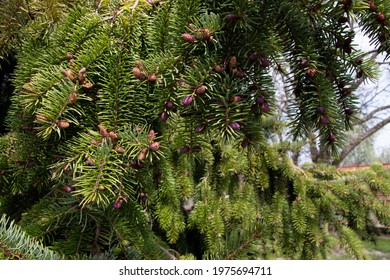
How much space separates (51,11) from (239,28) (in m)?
0.30

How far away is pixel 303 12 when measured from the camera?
37cm

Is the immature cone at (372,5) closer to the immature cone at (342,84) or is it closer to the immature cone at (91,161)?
the immature cone at (342,84)

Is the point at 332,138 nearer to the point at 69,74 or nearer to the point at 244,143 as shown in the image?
the point at 244,143

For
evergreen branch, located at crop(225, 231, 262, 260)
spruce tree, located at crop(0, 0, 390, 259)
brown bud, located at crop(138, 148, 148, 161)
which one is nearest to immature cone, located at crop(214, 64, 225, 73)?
spruce tree, located at crop(0, 0, 390, 259)

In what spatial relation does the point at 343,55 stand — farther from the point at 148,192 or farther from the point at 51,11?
the point at 51,11

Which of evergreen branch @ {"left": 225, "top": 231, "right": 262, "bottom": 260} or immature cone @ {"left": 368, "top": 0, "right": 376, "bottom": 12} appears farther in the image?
evergreen branch @ {"left": 225, "top": 231, "right": 262, "bottom": 260}

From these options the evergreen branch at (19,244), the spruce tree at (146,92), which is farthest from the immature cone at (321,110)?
the evergreen branch at (19,244)

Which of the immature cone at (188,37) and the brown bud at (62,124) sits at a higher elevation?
the immature cone at (188,37)

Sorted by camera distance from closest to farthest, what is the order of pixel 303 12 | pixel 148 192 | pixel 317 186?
1. pixel 303 12
2. pixel 148 192
3. pixel 317 186

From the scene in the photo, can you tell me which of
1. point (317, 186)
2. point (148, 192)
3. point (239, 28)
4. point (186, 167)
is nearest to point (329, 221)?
point (317, 186)

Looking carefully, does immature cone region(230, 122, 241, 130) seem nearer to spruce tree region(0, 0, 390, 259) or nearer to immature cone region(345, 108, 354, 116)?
spruce tree region(0, 0, 390, 259)

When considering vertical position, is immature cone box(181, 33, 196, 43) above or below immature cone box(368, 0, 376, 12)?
below

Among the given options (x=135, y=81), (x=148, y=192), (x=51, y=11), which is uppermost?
(x=51, y=11)

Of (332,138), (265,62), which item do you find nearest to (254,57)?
(265,62)
